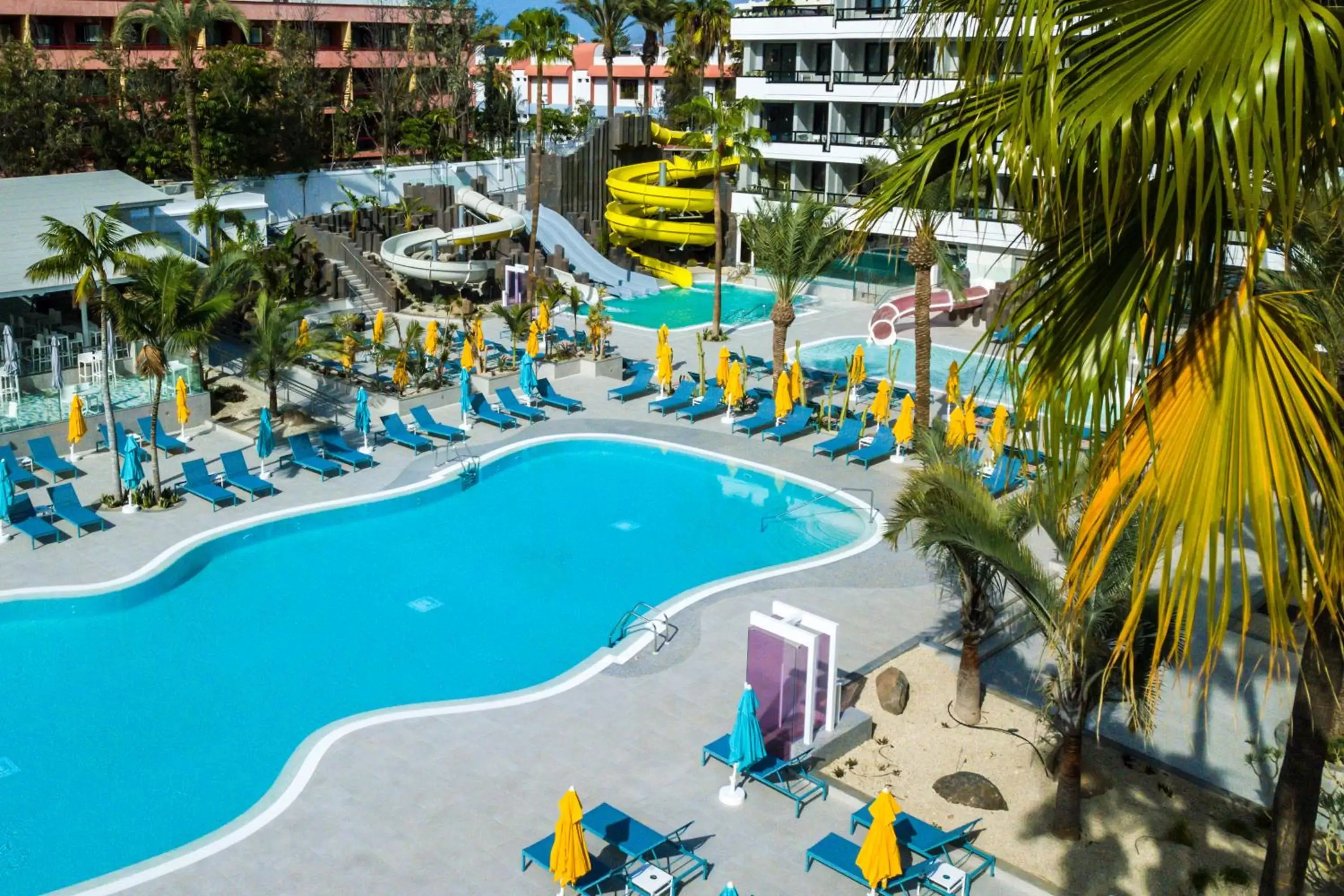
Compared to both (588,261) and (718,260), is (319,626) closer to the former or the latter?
(718,260)

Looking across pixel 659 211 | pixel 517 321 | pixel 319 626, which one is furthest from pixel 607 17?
pixel 319 626

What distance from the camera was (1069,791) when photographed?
11.9m

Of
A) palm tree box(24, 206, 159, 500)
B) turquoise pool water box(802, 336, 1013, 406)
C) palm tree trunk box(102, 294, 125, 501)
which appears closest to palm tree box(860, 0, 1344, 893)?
palm tree box(24, 206, 159, 500)

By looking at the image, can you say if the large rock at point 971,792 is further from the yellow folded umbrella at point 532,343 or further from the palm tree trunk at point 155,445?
the yellow folded umbrella at point 532,343

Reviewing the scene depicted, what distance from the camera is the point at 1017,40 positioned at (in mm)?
3387

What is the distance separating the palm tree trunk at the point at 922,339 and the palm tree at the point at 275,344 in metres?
10.8

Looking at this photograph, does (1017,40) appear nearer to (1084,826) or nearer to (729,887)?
(729,887)

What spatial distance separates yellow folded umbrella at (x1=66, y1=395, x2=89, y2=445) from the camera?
72.3 ft

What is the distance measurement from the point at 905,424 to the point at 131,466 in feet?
42.2

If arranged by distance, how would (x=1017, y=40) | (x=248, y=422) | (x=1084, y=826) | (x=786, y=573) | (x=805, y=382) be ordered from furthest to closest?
(x=805, y=382) → (x=248, y=422) → (x=786, y=573) → (x=1084, y=826) → (x=1017, y=40)

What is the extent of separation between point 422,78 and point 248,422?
38.4 meters

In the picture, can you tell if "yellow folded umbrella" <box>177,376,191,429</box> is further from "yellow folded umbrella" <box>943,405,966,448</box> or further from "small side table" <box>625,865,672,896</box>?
"small side table" <box>625,865,672,896</box>

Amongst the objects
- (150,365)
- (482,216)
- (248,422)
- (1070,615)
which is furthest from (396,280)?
(1070,615)

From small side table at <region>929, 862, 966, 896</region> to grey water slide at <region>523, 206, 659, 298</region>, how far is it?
28.3 meters
